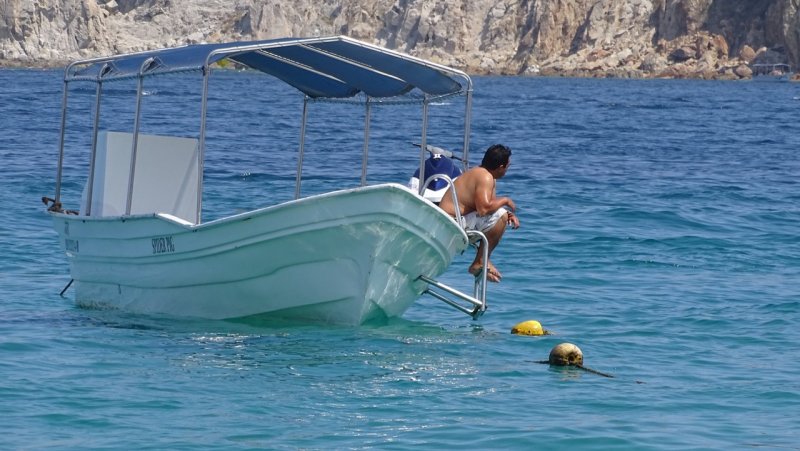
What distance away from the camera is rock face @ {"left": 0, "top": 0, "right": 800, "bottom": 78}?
134000 mm

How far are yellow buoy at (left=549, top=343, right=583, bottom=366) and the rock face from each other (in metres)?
123

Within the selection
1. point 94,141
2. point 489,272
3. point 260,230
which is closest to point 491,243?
point 489,272

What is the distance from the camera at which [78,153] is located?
32.9 m

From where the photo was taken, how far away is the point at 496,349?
12.2 metres

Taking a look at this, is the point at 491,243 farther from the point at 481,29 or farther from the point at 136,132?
the point at 481,29

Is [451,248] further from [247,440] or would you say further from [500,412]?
[247,440]

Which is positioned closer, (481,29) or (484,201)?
(484,201)

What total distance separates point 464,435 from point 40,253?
10.4m

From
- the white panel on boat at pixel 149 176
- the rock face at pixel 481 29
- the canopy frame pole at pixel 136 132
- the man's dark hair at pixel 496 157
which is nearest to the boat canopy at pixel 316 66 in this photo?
the canopy frame pole at pixel 136 132

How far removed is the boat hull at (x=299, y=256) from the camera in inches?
454

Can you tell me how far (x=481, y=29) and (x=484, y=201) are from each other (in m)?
145

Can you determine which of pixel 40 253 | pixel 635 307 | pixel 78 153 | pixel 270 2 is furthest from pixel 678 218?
pixel 270 2

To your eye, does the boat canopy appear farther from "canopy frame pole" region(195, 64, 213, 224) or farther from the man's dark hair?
the man's dark hair

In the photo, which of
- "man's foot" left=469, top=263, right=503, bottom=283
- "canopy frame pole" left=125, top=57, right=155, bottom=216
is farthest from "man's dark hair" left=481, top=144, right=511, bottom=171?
"canopy frame pole" left=125, top=57, right=155, bottom=216
